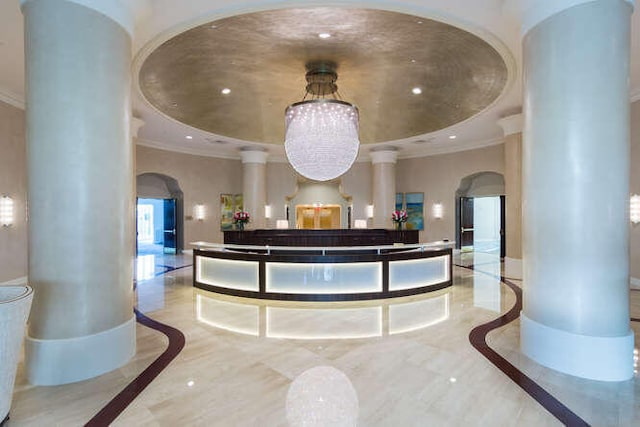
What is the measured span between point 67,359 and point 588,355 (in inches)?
189

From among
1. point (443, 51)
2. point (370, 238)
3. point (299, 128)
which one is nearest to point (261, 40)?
point (299, 128)

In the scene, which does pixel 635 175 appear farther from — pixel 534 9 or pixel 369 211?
pixel 369 211

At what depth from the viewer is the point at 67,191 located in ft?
10.7

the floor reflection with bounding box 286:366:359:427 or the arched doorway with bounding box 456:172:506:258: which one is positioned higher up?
the arched doorway with bounding box 456:172:506:258

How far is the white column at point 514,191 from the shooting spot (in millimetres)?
8656

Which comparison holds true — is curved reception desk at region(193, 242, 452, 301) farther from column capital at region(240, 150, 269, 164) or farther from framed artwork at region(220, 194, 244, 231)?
framed artwork at region(220, 194, 244, 231)

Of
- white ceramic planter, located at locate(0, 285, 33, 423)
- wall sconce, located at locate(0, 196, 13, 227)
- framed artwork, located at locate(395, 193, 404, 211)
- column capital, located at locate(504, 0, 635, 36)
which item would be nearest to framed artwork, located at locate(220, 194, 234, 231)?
framed artwork, located at locate(395, 193, 404, 211)

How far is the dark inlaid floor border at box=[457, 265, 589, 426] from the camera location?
2.59 m

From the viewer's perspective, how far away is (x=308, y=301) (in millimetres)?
5949

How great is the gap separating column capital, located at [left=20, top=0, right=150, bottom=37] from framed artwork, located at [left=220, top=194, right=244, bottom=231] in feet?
33.8

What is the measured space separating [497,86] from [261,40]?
15.6 feet

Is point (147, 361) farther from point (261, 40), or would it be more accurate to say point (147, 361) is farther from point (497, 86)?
point (497, 86)

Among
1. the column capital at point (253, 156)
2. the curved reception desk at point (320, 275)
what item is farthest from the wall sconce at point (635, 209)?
the column capital at point (253, 156)

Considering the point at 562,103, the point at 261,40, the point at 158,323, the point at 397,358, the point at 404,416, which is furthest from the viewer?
the point at 261,40
